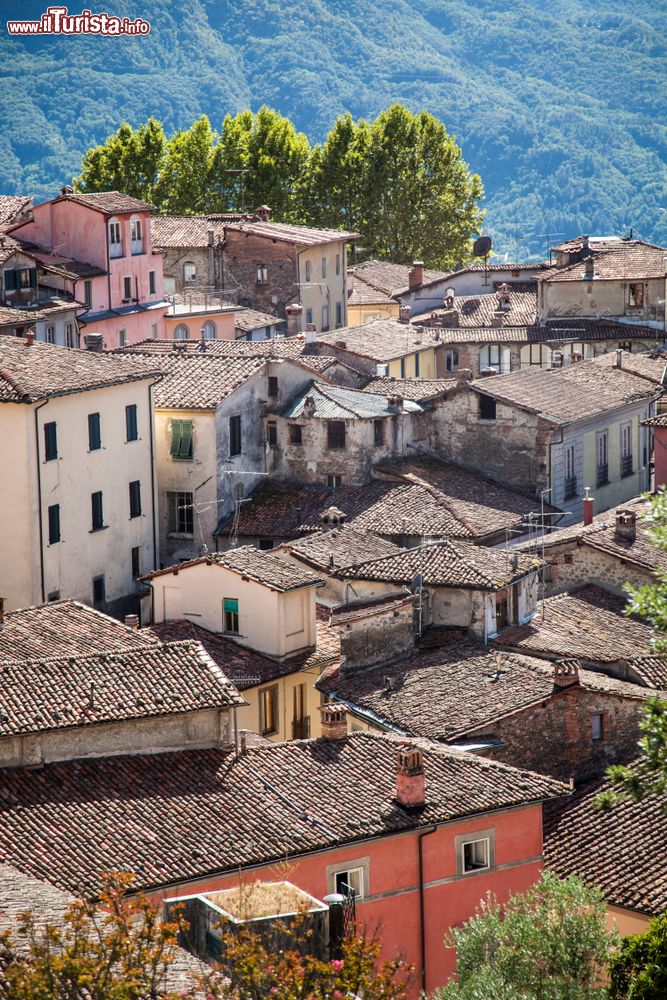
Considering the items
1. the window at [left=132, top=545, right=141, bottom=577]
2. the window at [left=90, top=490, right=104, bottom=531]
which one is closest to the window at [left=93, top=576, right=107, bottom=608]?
the window at [left=90, top=490, right=104, bottom=531]

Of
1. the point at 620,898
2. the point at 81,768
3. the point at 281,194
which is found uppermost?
the point at 281,194

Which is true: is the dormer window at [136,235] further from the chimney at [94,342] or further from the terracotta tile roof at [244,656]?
the terracotta tile roof at [244,656]

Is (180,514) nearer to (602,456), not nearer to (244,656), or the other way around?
(244,656)

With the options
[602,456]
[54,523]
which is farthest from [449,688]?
[602,456]

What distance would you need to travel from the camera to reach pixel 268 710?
134 feet

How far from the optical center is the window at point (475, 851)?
1242 inches

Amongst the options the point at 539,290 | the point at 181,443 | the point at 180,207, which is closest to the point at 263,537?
the point at 181,443

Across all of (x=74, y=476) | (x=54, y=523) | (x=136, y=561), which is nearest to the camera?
(x=54, y=523)

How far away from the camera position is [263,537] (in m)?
52.5

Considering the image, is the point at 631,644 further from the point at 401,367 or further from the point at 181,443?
the point at 401,367

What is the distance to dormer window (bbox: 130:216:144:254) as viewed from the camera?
73188mm

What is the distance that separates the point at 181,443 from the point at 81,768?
933 inches

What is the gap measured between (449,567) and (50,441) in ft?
34.0

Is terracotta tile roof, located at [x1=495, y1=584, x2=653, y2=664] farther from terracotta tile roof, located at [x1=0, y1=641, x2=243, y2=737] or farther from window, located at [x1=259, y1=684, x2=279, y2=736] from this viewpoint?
terracotta tile roof, located at [x1=0, y1=641, x2=243, y2=737]
